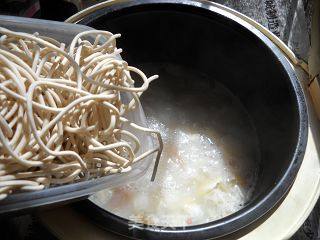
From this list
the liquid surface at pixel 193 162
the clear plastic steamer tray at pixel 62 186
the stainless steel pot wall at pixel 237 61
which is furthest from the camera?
the liquid surface at pixel 193 162

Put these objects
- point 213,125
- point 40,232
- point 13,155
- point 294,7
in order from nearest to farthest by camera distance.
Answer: point 13,155 < point 40,232 < point 213,125 < point 294,7

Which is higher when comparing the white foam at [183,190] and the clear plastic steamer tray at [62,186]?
the clear plastic steamer tray at [62,186]

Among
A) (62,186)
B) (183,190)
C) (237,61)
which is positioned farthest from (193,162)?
(62,186)

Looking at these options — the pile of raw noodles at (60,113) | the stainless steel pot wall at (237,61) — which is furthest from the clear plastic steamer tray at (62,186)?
the stainless steel pot wall at (237,61)

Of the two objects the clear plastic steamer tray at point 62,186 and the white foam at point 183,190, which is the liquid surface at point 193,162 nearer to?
the white foam at point 183,190

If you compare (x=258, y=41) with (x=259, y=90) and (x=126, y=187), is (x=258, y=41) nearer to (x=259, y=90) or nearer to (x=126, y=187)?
(x=259, y=90)

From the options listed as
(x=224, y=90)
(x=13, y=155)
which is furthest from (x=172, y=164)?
(x=13, y=155)
